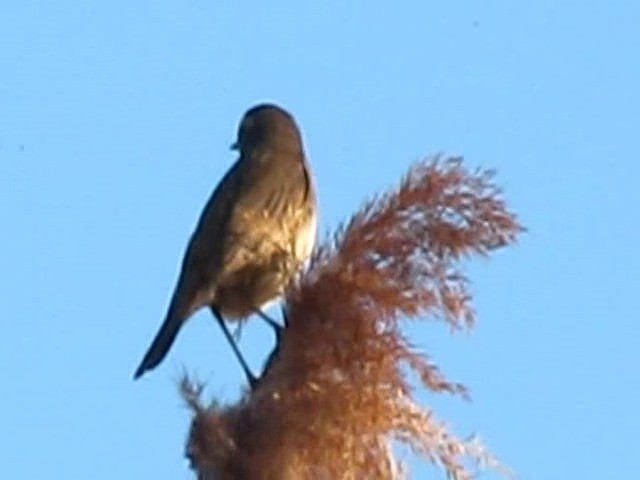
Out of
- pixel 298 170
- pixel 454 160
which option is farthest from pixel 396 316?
pixel 298 170

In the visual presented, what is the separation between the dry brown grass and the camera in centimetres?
320

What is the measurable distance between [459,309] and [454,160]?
1.05 ft

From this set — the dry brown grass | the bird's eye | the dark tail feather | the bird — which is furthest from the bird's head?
the dry brown grass

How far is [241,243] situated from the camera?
18.9ft

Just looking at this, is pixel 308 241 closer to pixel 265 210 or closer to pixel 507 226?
pixel 265 210

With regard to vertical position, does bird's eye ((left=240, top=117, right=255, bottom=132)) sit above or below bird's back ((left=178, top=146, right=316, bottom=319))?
above

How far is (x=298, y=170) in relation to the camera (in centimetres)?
675

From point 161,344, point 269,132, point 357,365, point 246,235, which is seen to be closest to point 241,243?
point 246,235

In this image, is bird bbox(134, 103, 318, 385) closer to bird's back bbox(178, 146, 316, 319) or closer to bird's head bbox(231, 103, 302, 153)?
bird's back bbox(178, 146, 316, 319)

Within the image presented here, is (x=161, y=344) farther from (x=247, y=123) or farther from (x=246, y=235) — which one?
(x=247, y=123)

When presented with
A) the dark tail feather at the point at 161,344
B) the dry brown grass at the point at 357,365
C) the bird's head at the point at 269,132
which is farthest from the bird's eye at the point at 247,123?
the dry brown grass at the point at 357,365

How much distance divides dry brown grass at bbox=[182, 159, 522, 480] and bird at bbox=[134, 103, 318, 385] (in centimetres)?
208

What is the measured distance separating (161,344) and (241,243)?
460 mm

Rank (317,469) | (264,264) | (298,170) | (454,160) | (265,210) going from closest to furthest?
(317,469), (454,160), (264,264), (265,210), (298,170)
